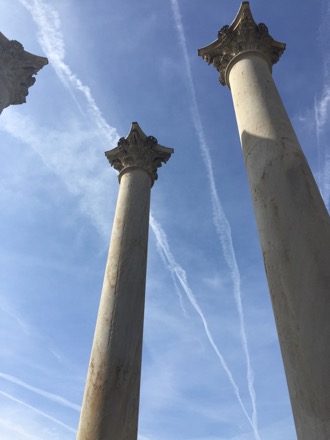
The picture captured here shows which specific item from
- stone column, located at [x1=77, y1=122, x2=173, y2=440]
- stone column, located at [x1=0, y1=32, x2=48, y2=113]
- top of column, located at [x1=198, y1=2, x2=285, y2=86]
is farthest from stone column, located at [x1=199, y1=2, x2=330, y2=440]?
stone column, located at [x1=0, y1=32, x2=48, y2=113]

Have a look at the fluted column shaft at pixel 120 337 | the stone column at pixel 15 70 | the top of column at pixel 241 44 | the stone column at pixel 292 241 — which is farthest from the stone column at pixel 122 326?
the stone column at pixel 292 241

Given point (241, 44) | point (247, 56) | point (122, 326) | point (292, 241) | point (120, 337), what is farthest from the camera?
point (241, 44)

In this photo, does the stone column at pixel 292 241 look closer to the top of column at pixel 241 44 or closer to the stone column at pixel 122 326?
the top of column at pixel 241 44

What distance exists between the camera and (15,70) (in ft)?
108

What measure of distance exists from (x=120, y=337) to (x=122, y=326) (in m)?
0.75

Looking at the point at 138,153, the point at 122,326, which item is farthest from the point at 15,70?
the point at 122,326

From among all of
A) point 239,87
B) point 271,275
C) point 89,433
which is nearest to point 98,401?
Result: point 89,433

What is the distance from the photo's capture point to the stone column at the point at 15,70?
32188 millimetres

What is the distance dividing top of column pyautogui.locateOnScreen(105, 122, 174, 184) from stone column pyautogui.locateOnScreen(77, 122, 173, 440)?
0.22 meters

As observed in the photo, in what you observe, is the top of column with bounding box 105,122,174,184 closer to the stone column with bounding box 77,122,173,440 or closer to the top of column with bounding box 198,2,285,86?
the stone column with bounding box 77,122,173,440

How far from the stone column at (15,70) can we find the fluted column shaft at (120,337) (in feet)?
42.9

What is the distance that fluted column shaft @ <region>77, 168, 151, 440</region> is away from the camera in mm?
21516

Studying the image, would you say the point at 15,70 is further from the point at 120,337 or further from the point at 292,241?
the point at 292,241

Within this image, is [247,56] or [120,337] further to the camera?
[247,56]
